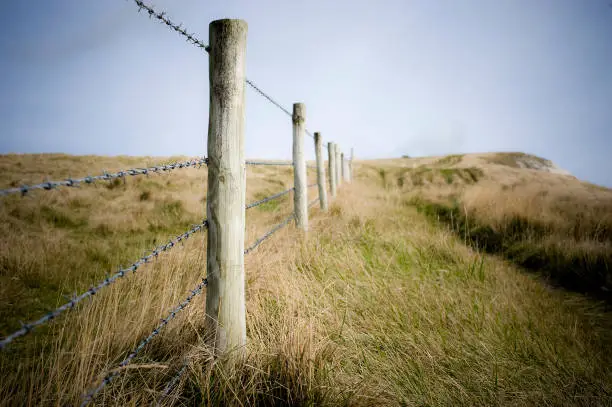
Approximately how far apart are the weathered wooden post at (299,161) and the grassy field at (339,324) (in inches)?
12.6

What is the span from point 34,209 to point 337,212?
21.7 ft

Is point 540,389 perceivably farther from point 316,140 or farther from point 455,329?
point 316,140

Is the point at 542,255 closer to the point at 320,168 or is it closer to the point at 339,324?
the point at 339,324

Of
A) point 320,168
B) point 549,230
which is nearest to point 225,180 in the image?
point 320,168

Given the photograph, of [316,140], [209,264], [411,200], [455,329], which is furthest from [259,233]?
[411,200]

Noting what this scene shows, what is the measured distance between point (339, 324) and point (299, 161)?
2321 millimetres

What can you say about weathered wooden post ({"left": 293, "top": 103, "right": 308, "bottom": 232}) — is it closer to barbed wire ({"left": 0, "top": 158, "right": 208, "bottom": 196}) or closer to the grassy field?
the grassy field

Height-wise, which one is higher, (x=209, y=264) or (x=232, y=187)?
(x=232, y=187)

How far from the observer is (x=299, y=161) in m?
3.92

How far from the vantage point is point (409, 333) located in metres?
2.02

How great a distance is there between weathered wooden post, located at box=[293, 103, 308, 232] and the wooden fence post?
2.28 meters

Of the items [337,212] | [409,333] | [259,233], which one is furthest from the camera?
[337,212]

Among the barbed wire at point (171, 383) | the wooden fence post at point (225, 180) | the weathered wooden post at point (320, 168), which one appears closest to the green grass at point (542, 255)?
the weathered wooden post at point (320, 168)

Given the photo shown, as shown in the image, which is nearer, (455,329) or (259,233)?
(455,329)
